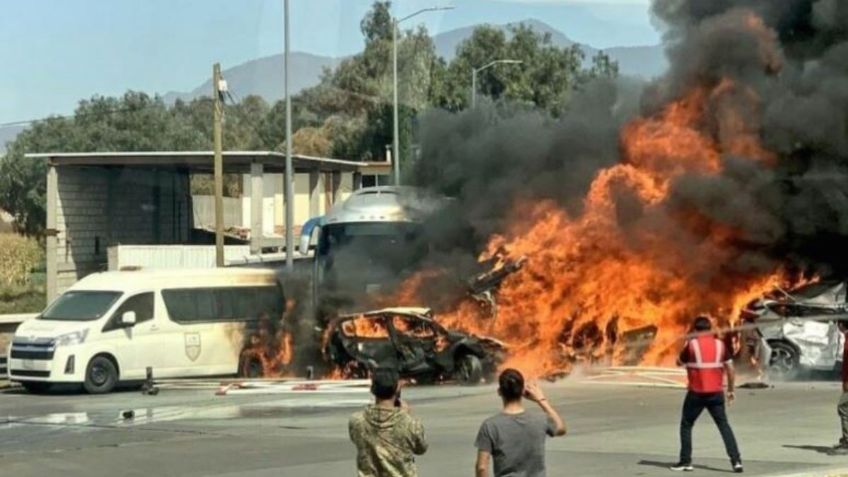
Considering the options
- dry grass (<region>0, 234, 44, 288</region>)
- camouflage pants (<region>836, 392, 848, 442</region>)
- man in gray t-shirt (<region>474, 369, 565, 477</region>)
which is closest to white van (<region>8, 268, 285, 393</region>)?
camouflage pants (<region>836, 392, 848, 442</region>)

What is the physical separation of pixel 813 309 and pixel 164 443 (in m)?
11.5

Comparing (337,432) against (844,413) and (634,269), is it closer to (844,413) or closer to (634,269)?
(844,413)

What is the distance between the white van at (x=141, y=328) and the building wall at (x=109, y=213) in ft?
73.6

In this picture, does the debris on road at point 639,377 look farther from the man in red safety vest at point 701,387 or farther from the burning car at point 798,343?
the man in red safety vest at point 701,387

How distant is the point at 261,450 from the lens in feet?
52.3

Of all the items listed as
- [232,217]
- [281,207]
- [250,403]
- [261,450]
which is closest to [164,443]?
[261,450]

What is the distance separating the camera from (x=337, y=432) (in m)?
17.8

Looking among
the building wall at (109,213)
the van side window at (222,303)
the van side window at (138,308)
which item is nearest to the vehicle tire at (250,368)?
the van side window at (222,303)

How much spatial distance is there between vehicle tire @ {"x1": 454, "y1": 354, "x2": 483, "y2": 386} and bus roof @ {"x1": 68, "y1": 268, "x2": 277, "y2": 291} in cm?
504

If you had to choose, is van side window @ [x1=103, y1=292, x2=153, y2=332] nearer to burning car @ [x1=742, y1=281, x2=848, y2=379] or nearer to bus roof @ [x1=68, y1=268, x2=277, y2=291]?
bus roof @ [x1=68, y1=268, x2=277, y2=291]

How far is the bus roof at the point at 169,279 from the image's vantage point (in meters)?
26.0

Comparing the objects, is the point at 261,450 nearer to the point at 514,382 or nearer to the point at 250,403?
the point at 250,403

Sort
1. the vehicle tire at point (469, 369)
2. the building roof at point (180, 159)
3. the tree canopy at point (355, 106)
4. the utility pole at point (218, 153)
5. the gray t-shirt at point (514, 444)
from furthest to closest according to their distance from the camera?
the tree canopy at point (355, 106), the building roof at point (180, 159), the utility pole at point (218, 153), the vehicle tire at point (469, 369), the gray t-shirt at point (514, 444)

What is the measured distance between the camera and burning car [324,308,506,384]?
80.2 ft
